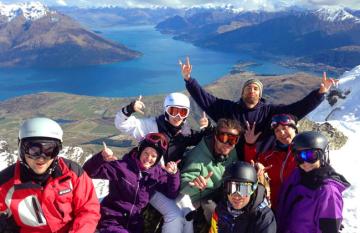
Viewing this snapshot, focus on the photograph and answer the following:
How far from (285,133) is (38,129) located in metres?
5.96

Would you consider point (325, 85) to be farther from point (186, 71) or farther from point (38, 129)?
point (38, 129)

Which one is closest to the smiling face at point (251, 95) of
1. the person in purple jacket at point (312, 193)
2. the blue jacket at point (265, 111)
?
the blue jacket at point (265, 111)

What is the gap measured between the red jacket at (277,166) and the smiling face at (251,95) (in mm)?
1974

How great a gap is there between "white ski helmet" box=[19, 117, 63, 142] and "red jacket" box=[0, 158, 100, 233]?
0.77 metres

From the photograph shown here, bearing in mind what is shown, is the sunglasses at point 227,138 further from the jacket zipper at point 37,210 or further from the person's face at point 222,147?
the jacket zipper at point 37,210

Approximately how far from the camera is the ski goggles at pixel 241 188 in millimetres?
7199

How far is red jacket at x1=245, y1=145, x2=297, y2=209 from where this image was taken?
9039mm

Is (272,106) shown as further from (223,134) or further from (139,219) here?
(139,219)

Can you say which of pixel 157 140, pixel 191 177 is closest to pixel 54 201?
pixel 157 140

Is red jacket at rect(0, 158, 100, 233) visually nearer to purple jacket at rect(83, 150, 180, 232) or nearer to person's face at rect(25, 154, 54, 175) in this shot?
person's face at rect(25, 154, 54, 175)

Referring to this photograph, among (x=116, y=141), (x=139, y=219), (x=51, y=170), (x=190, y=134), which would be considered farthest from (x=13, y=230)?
(x=116, y=141)

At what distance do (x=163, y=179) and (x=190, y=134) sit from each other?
6.60 feet

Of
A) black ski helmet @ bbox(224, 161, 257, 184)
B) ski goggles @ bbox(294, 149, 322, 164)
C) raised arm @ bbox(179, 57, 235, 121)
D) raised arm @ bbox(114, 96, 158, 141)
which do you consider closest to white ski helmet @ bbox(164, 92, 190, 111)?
raised arm @ bbox(114, 96, 158, 141)

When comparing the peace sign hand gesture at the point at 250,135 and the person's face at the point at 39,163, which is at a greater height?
the peace sign hand gesture at the point at 250,135
